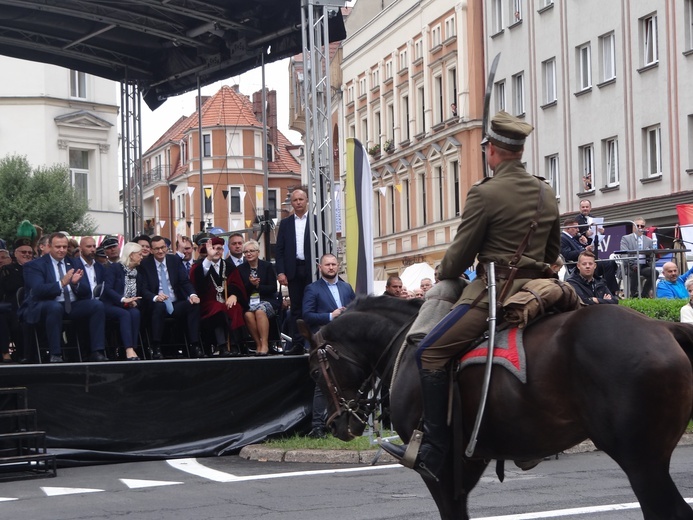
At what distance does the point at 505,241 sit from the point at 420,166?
52.1 meters

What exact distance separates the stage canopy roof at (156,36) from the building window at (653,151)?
20.6 m

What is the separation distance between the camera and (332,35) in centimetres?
1861

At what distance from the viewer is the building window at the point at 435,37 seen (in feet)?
183

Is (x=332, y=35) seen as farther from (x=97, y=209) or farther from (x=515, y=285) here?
(x=97, y=209)

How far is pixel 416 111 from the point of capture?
193ft

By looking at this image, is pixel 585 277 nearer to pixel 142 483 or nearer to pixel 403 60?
pixel 142 483

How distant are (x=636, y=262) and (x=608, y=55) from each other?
68.6ft

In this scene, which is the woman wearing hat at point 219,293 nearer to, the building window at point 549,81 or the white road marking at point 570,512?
the white road marking at point 570,512

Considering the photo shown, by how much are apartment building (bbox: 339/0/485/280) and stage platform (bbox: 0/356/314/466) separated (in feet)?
116

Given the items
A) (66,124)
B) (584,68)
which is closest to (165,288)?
(584,68)

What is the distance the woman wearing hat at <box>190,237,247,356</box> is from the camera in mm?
17453

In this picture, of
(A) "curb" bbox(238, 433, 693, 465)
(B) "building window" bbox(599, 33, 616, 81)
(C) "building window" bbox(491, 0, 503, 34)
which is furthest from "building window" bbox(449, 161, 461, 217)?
(A) "curb" bbox(238, 433, 693, 465)

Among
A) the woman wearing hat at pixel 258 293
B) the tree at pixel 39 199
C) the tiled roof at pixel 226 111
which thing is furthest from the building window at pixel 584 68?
the tiled roof at pixel 226 111

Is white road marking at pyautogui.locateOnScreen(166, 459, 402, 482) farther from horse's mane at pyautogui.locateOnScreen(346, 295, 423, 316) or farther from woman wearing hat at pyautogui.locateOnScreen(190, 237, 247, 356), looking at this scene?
horse's mane at pyautogui.locateOnScreen(346, 295, 423, 316)
